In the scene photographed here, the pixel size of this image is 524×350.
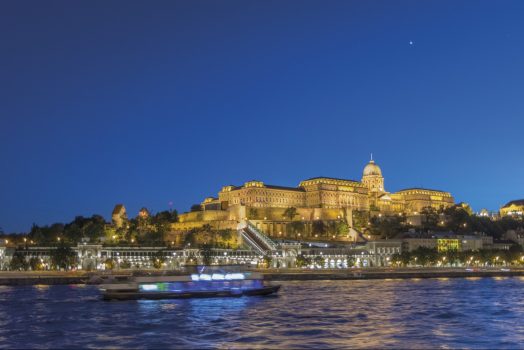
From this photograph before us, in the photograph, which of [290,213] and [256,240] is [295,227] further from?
[256,240]

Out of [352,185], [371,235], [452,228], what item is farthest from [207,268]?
[352,185]

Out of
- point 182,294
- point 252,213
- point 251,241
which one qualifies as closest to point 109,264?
point 251,241

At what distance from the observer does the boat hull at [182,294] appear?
178 ft

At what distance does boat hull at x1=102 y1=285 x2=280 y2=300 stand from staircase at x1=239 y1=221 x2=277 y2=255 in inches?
2173

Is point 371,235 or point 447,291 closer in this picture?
point 447,291

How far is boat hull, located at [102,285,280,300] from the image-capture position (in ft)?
178

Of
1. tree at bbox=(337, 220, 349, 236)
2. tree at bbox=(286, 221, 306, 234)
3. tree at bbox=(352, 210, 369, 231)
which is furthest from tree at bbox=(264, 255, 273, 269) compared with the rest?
tree at bbox=(352, 210, 369, 231)

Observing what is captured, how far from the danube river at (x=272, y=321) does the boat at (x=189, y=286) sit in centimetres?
178

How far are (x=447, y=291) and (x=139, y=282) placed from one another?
28.2 m

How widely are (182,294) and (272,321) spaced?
19034mm

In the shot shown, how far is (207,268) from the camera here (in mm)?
59625

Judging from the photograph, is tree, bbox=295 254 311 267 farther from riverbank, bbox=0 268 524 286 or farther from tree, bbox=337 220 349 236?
tree, bbox=337 220 349 236

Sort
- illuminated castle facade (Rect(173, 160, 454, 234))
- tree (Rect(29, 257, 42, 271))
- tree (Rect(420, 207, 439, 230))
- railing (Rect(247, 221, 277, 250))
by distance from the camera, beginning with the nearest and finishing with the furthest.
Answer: tree (Rect(29, 257, 42, 271))
railing (Rect(247, 221, 277, 250))
illuminated castle facade (Rect(173, 160, 454, 234))
tree (Rect(420, 207, 439, 230))

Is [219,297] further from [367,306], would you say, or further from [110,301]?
[367,306]
